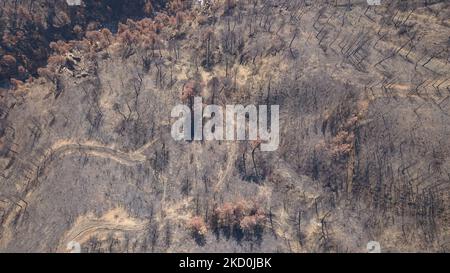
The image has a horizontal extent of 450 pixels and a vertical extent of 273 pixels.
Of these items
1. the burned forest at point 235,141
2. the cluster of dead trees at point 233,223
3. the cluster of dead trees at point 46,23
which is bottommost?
the cluster of dead trees at point 233,223

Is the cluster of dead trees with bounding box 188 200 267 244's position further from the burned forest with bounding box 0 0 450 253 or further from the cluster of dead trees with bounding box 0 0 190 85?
the cluster of dead trees with bounding box 0 0 190 85

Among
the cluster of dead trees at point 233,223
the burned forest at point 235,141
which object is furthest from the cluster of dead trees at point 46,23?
the cluster of dead trees at point 233,223

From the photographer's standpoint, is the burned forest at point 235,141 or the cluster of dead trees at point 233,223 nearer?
the burned forest at point 235,141

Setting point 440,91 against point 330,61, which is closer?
point 440,91

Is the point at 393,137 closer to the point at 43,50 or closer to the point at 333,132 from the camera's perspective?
the point at 333,132

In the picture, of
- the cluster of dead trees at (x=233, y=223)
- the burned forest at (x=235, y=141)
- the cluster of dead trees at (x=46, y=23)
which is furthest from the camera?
the cluster of dead trees at (x=46, y=23)

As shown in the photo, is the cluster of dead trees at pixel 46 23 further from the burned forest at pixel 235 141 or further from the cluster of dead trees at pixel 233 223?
the cluster of dead trees at pixel 233 223

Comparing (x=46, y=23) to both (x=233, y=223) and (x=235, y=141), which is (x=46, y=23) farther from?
(x=233, y=223)

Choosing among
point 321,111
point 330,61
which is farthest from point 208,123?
point 330,61

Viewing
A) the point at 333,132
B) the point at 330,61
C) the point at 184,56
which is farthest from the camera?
the point at 184,56

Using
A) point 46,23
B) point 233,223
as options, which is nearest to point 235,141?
point 233,223

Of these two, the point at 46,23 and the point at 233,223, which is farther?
the point at 46,23
